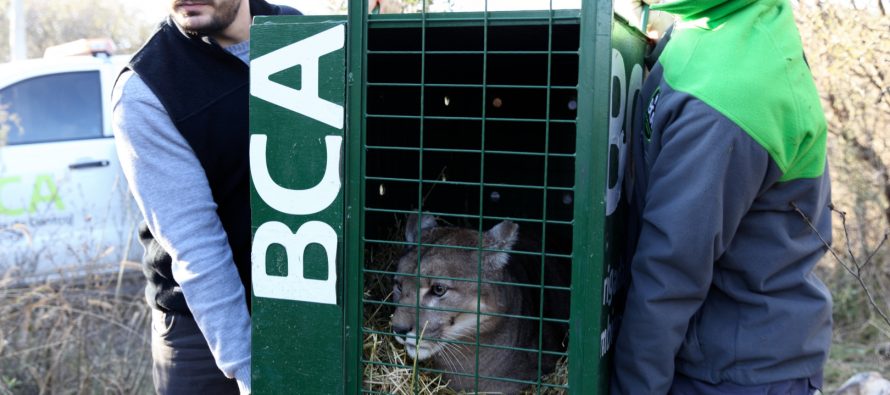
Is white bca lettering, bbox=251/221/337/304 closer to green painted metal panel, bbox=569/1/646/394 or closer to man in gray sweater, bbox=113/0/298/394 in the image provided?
man in gray sweater, bbox=113/0/298/394

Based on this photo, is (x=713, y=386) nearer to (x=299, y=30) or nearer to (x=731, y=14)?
(x=731, y=14)

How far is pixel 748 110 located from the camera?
205 cm

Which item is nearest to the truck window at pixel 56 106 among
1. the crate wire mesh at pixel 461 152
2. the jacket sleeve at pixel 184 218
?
the crate wire mesh at pixel 461 152

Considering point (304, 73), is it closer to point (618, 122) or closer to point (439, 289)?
point (618, 122)

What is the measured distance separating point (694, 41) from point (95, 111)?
611cm

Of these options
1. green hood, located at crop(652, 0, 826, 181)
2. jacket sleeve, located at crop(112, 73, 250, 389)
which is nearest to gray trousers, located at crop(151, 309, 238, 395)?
jacket sleeve, located at crop(112, 73, 250, 389)

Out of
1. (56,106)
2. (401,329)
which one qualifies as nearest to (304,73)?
(401,329)

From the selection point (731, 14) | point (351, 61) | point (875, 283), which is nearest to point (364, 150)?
point (351, 61)

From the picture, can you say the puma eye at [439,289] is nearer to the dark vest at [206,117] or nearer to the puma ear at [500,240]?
the puma ear at [500,240]

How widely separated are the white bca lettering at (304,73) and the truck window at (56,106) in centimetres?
537

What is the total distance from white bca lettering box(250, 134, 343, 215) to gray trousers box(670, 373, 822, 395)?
117cm

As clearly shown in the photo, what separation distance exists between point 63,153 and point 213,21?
481 centimetres

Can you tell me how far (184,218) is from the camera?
2479mm

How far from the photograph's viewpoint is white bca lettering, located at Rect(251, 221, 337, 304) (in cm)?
225
